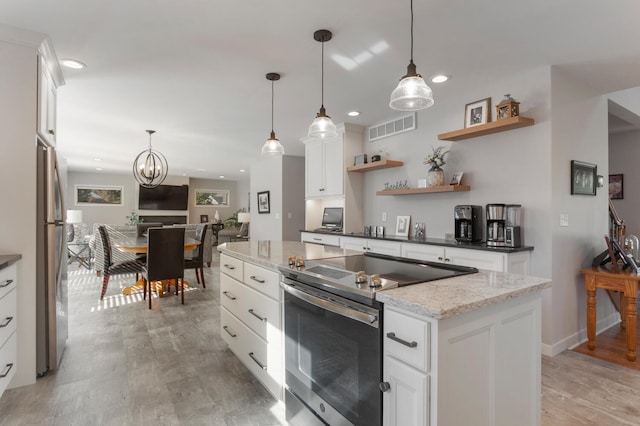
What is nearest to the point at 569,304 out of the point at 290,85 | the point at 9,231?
the point at 290,85

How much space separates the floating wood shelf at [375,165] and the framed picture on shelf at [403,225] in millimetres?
680

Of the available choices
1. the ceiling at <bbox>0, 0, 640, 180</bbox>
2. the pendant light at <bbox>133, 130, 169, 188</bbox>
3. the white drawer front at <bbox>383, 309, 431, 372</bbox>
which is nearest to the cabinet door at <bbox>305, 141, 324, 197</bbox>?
the ceiling at <bbox>0, 0, 640, 180</bbox>

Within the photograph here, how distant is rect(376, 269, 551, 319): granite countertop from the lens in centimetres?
111

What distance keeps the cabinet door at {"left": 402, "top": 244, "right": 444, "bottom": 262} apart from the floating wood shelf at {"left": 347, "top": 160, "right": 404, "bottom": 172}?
3.71 feet

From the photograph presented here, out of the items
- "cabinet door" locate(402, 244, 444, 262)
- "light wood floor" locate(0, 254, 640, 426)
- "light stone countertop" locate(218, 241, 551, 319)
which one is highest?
"light stone countertop" locate(218, 241, 551, 319)

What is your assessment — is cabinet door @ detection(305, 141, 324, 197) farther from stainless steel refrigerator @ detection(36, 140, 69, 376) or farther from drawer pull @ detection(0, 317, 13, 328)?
drawer pull @ detection(0, 317, 13, 328)

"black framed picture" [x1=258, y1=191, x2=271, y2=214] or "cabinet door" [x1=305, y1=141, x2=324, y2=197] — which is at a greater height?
"cabinet door" [x1=305, y1=141, x2=324, y2=197]

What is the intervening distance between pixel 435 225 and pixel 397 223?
0.54 m

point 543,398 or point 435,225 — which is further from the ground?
point 435,225

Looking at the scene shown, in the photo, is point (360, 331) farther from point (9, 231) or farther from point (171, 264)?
point (171, 264)

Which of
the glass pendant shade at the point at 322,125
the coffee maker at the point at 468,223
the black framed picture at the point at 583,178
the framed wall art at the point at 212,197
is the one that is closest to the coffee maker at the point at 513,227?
the coffee maker at the point at 468,223

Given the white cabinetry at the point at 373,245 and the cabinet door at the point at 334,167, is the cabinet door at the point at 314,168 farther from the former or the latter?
the white cabinetry at the point at 373,245

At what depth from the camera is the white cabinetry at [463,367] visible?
1119mm

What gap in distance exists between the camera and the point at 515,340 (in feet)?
4.56
